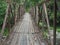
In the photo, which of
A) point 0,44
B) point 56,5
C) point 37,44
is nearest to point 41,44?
point 37,44

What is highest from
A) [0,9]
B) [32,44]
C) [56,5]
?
[0,9]

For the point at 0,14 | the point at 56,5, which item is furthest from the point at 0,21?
the point at 56,5

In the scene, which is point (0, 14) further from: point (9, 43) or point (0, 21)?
point (9, 43)

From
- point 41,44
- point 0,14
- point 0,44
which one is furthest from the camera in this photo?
point 0,14

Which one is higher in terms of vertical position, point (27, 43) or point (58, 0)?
point (58, 0)

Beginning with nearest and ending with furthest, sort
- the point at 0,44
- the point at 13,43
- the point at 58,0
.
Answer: the point at 58,0
the point at 0,44
the point at 13,43

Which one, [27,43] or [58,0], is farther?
[27,43]

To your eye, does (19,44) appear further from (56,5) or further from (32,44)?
(56,5)

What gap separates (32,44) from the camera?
3.78 m

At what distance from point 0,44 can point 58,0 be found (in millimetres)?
1546

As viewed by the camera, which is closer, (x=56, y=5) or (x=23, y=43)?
(x=56, y=5)

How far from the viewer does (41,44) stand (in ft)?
11.6

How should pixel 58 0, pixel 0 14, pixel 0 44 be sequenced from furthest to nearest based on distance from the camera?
pixel 0 14 < pixel 0 44 < pixel 58 0

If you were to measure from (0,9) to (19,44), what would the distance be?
920 centimetres
